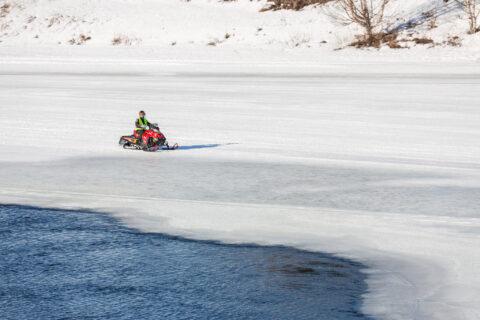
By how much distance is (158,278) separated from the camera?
7.11 metres

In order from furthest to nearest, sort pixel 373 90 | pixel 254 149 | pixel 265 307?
pixel 373 90 → pixel 254 149 → pixel 265 307

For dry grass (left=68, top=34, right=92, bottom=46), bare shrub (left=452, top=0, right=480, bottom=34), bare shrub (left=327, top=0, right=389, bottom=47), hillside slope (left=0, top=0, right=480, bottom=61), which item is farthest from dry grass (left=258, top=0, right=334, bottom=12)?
dry grass (left=68, top=34, right=92, bottom=46)

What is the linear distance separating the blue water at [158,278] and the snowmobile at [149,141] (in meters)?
5.88

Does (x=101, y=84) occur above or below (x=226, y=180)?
above

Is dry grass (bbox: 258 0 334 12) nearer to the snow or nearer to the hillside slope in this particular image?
the hillside slope

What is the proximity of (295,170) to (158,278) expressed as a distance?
5.97 m

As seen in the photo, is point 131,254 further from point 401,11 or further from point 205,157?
point 401,11

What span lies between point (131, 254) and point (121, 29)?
4975cm

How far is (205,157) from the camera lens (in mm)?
14250

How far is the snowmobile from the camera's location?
1482 centimetres

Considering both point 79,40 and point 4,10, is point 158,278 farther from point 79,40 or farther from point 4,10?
point 4,10

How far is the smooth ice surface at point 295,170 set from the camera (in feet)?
26.5

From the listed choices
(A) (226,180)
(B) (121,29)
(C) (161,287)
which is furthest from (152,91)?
(B) (121,29)

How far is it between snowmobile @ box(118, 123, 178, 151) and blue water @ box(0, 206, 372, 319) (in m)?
5.88
